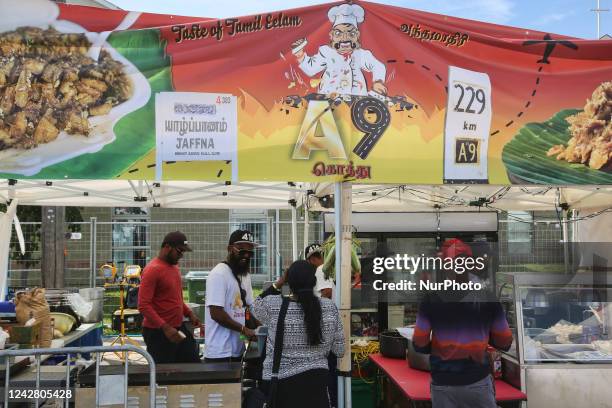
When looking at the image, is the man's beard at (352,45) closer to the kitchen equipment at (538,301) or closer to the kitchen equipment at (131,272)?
the kitchen equipment at (538,301)

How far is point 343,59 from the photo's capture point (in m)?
4.13

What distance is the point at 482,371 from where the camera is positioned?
3.52 metres

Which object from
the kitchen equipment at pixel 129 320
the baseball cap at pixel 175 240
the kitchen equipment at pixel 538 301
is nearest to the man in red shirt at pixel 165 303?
the baseball cap at pixel 175 240

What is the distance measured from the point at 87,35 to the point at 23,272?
36.2ft

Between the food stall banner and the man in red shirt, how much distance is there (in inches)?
48.1

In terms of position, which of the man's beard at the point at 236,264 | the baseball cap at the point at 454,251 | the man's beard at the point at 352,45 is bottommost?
the man's beard at the point at 236,264

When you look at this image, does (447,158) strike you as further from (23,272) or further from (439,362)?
(23,272)

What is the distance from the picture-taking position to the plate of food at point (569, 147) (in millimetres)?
4273

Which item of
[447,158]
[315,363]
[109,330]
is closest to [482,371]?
[315,363]

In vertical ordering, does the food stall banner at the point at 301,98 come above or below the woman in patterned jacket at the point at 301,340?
above

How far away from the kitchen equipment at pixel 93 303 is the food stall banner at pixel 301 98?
13.6 ft

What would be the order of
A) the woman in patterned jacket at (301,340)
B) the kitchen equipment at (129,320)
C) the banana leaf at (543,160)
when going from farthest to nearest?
the kitchen equipment at (129,320) → the banana leaf at (543,160) → the woman in patterned jacket at (301,340)

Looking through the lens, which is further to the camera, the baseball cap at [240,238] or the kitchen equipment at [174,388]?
the baseball cap at [240,238]

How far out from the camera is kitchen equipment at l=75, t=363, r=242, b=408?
335cm
